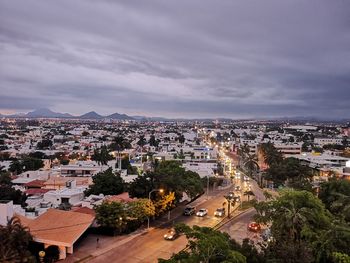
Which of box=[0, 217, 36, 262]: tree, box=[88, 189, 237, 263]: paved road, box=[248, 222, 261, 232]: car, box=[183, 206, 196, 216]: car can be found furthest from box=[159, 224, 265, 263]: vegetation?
box=[183, 206, 196, 216]: car

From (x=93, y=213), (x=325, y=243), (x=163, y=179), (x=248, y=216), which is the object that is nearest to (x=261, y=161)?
(x=248, y=216)

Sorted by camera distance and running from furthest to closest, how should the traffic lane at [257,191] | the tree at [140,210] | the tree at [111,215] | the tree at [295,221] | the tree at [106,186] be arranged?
the traffic lane at [257,191] < the tree at [106,186] < the tree at [140,210] < the tree at [111,215] < the tree at [295,221]

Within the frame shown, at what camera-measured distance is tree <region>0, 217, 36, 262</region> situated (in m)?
22.3

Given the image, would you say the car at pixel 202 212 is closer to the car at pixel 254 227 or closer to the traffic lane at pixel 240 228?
the traffic lane at pixel 240 228

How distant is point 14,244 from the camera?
2394cm

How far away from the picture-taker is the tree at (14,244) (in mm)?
22281

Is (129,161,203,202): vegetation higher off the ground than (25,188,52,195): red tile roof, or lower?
higher

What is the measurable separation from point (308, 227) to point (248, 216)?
58.9 feet

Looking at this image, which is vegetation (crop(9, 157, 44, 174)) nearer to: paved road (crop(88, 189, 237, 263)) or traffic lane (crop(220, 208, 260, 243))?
paved road (crop(88, 189, 237, 263))

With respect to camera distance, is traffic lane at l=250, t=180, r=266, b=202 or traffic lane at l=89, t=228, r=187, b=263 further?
traffic lane at l=250, t=180, r=266, b=202

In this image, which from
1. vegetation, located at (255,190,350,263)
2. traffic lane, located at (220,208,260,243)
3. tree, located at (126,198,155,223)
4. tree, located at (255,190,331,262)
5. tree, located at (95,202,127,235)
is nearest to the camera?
vegetation, located at (255,190,350,263)

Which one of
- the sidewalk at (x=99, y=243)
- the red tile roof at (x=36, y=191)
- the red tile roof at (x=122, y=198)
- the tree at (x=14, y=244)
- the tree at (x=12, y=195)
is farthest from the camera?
the red tile roof at (x=36, y=191)

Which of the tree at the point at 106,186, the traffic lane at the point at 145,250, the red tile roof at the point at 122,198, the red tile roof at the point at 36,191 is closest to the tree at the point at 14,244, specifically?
the traffic lane at the point at 145,250

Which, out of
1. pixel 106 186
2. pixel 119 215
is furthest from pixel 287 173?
pixel 119 215
